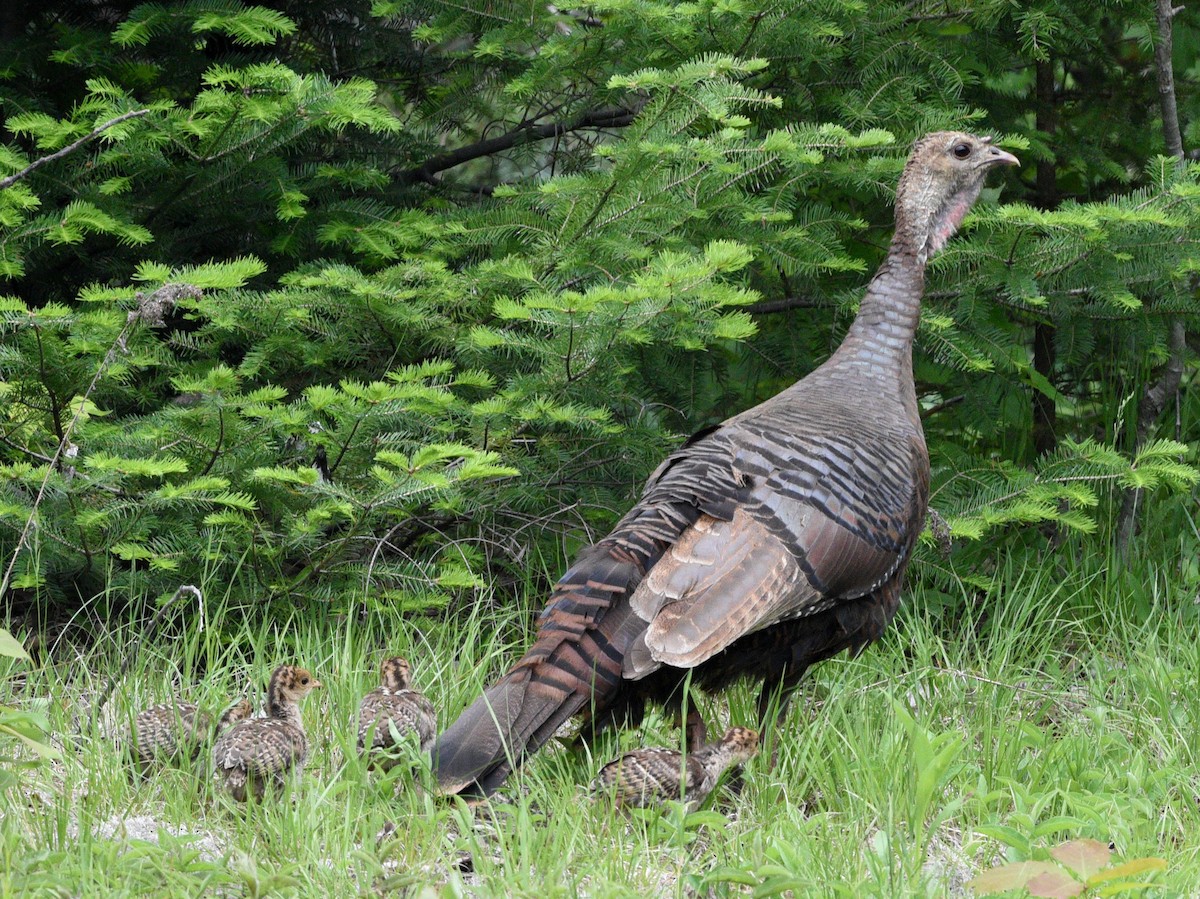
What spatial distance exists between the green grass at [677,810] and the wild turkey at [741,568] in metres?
0.24

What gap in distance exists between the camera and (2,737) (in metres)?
3.61

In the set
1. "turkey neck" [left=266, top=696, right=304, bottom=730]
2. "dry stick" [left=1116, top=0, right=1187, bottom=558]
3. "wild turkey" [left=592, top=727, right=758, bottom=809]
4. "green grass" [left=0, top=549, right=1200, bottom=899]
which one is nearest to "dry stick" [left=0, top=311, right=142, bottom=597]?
"green grass" [left=0, top=549, right=1200, bottom=899]

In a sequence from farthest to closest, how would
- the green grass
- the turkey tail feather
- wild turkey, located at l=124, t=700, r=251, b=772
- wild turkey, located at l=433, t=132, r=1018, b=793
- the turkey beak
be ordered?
the turkey beak
wild turkey, located at l=124, t=700, r=251, b=772
wild turkey, located at l=433, t=132, r=1018, b=793
the turkey tail feather
the green grass

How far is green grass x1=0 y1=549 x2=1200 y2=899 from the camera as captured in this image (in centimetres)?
292

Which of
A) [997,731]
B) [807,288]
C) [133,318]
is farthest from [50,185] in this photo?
[997,731]

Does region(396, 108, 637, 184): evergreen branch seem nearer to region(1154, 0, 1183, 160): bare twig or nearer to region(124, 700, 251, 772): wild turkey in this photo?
region(1154, 0, 1183, 160): bare twig

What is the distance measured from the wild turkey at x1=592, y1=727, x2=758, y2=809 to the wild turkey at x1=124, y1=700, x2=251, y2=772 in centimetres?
112

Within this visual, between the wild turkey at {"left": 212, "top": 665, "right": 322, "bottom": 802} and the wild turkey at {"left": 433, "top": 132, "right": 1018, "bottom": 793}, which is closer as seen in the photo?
the wild turkey at {"left": 212, "top": 665, "right": 322, "bottom": 802}

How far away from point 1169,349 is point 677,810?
146 inches

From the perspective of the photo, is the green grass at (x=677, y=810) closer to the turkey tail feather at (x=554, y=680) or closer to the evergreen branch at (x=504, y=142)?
the turkey tail feather at (x=554, y=680)

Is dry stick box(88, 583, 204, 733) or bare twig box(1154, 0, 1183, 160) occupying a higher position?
bare twig box(1154, 0, 1183, 160)

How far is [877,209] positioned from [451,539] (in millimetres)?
2354

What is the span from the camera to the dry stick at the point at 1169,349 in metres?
5.22

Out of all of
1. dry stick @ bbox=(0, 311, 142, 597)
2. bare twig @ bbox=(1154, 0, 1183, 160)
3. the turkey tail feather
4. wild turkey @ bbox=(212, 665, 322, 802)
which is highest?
bare twig @ bbox=(1154, 0, 1183, 160)
